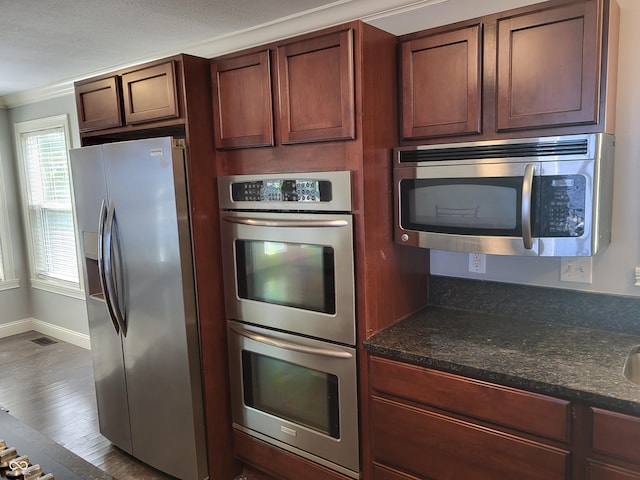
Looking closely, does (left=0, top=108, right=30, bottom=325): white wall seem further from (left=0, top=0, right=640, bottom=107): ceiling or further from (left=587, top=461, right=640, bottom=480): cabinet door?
(left=587, top=461, right=640, bottom=480): cabinet door

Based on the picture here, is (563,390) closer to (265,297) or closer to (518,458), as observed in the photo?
(518,458)

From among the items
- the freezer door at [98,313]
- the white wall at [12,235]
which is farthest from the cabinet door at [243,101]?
the white wall at [12,235]

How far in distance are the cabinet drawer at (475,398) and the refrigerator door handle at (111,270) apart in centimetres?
139

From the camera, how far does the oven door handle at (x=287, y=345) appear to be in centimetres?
202

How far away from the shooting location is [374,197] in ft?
6.42

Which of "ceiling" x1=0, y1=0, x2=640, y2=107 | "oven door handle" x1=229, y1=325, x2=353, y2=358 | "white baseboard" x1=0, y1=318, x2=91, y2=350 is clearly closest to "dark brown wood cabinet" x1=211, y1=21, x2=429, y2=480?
"oven door handle" x1=229, y1=325, x2=353, y2=358

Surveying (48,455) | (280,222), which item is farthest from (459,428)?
(48,455)

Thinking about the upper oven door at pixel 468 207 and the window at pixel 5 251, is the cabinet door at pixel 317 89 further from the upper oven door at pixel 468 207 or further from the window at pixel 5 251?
the window at pixel 5 251

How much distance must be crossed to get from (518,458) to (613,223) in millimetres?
973

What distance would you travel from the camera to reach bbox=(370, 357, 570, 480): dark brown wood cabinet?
155 centimetres

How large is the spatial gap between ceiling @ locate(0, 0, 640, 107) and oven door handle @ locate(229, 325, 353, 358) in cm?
152

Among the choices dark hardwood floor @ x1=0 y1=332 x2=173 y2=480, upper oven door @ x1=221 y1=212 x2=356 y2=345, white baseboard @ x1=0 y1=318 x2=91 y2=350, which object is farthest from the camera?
white baseboard @ x1=0 y1=318 x2=91 y2=350

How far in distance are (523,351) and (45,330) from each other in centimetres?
482

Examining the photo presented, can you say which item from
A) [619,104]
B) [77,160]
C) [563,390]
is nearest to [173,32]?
[77,160]
